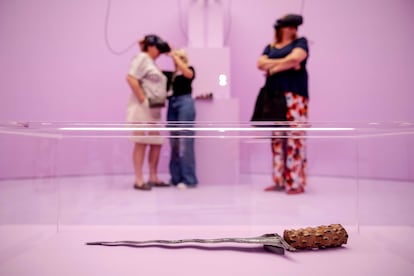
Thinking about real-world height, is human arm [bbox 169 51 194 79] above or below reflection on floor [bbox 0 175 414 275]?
above

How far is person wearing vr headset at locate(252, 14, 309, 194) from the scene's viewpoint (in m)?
2.52

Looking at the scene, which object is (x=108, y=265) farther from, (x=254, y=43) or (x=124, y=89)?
(x=254, y=43)

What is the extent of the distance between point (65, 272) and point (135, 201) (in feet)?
3.97

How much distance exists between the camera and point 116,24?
3.74 m

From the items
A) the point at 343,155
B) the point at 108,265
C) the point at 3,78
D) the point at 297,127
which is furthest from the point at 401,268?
the point at 3,78

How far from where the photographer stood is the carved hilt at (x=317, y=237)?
109 centimetres

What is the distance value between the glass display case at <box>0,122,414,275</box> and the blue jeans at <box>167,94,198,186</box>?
0.12 feet

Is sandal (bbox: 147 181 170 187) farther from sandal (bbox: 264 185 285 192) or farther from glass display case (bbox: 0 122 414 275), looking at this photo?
sandal (bbox: 264 185 285 192)

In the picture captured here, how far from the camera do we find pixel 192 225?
1.40 metres

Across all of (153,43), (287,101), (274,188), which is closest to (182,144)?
(274,188)

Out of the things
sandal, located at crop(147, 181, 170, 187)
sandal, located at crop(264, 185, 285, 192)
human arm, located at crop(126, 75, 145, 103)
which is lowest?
sandal, located at crop(264, 185, 285, 192)

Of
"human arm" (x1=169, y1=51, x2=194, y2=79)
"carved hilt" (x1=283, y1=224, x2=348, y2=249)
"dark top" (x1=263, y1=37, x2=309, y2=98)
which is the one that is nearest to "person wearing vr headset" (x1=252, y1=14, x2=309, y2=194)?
"dark top" (x1=263, y1=37, x2=309, y2=98)

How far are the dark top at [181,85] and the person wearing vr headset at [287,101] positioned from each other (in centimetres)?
54

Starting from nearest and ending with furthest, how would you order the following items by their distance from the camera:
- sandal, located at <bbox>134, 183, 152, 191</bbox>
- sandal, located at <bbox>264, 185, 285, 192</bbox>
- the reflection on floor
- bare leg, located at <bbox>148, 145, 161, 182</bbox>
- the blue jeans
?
the reflection on floor, the blue jeans, bare leg, located at <bbox>148, 145, 161, 182</bbox>, sandal, located at <bbox>134, 183, 152, 191</bbox>, sandal, located at <bbox>264, 185, 285, 192</bbox>
